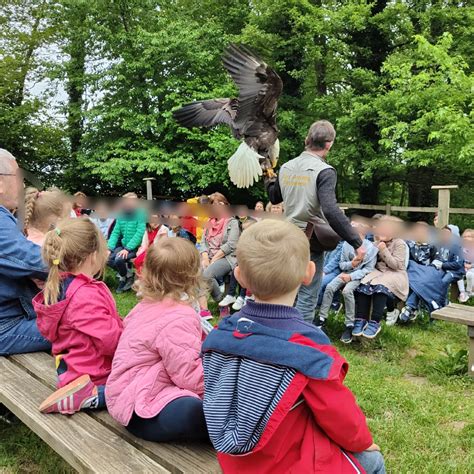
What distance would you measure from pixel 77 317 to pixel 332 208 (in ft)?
6.32

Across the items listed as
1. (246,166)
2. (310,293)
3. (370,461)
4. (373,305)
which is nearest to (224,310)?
(246,166)

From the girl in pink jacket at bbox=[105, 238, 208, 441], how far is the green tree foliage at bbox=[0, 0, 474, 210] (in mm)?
11185

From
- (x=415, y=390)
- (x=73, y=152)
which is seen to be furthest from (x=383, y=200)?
(x=415, y=390)

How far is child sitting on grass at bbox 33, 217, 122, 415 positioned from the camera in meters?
2.25

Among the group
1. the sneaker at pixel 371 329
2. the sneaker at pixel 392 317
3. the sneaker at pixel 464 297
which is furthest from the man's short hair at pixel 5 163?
the sneaker at pixel 464 297

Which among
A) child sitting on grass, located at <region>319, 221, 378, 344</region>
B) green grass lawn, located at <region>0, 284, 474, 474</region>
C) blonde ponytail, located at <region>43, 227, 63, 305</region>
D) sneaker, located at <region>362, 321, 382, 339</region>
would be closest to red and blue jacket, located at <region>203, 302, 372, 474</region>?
blonde ponytail, located at <region>43, 227, 63, 305</region>

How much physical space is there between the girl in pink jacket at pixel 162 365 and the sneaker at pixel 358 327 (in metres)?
3.12

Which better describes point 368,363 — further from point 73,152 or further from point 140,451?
point 73,152

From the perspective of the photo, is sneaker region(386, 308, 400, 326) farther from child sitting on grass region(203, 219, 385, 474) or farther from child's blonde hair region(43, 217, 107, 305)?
child sitting on grass region(203, 219, 385, 474)

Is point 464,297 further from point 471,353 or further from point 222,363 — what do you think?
point 222,363

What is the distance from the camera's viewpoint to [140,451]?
196cm

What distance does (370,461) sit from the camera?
168 centimetres

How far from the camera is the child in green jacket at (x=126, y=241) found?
7.47 meters

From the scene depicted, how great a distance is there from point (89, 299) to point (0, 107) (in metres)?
15.5
